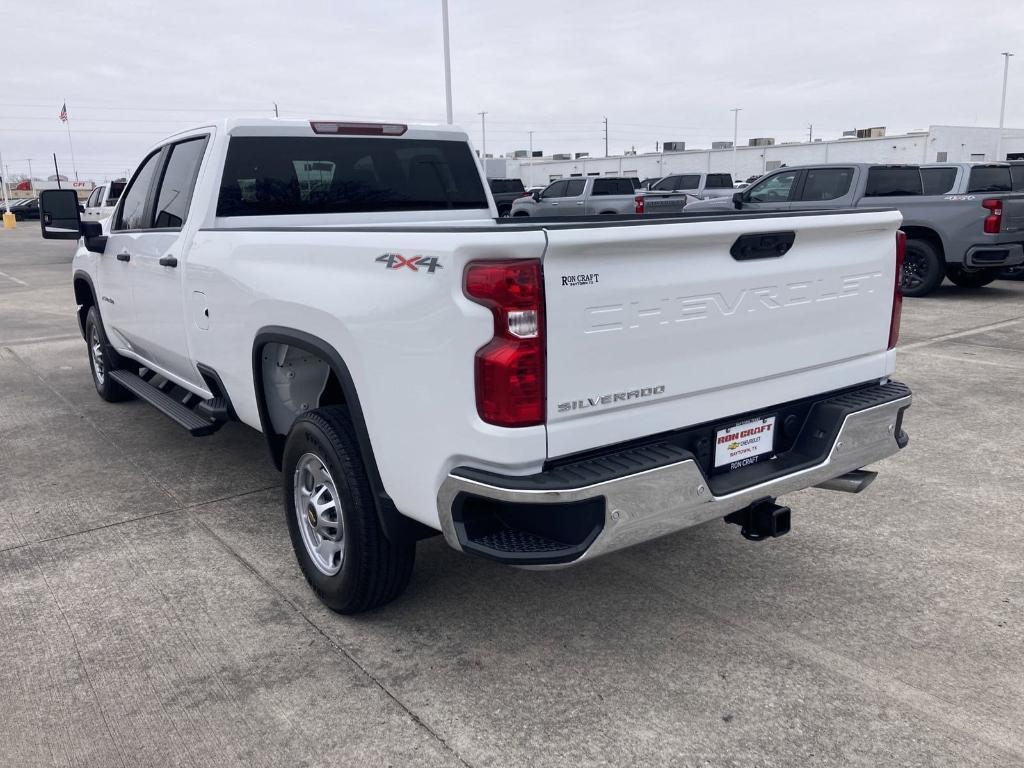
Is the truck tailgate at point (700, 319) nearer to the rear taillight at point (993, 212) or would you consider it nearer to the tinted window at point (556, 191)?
the rear taillight at point (993, 212)

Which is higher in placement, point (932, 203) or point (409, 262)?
point (409, 262)

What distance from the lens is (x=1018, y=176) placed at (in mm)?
12953

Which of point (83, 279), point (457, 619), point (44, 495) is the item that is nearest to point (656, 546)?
point (457, 619)

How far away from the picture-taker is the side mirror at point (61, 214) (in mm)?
6039

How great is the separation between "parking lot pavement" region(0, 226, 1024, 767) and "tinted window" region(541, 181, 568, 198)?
63.4 feet

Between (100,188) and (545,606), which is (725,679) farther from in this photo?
(100,188)

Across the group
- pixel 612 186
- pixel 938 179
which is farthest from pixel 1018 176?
pixel 612 186

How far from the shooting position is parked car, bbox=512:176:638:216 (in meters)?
22.8

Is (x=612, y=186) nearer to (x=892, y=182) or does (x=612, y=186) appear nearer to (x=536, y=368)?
(x=892, y=182)

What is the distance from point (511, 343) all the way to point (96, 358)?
5.77 metres

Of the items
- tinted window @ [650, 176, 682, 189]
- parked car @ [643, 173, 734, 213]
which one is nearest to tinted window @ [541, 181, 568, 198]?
parked car @ [643, 173, 734, 213]

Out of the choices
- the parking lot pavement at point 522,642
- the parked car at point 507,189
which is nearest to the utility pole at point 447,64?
the parked car at point 507,189

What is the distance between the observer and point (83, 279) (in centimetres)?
691

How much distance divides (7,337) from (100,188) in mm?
11240
